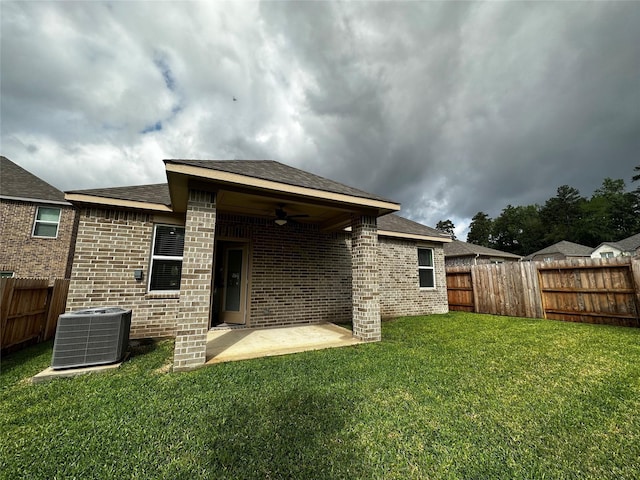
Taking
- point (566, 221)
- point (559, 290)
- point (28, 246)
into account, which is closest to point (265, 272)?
point (559, 290)

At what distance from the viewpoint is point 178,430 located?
208 centimetres

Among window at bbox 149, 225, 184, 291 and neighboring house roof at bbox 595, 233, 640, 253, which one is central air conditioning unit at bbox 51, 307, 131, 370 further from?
neighboring house roof at bbox 595, 233, 640, 253

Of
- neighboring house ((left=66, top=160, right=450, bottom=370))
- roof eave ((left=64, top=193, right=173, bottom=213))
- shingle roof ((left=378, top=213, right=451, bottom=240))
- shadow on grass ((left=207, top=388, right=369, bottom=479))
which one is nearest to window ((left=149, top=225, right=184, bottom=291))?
neighboring house ((left=66, top=160, right=450, bottom=370))

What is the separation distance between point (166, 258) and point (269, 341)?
3.09 m

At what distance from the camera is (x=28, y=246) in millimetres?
10273

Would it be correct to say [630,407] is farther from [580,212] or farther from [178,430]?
[580,212]

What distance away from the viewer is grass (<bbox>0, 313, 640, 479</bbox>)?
66.7 inches

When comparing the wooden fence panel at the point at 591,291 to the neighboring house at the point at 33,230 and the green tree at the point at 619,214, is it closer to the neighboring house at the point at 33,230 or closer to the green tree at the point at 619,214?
the neighboring house at the point at 33,230

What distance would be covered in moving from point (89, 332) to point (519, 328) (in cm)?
890

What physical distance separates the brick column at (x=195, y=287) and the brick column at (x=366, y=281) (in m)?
2.91

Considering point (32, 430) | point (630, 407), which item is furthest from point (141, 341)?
point (630, 407)

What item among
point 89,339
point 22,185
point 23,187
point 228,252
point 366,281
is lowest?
point 89,339

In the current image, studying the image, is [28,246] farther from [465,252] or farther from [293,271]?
[465,252]

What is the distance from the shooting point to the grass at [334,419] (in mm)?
1695
